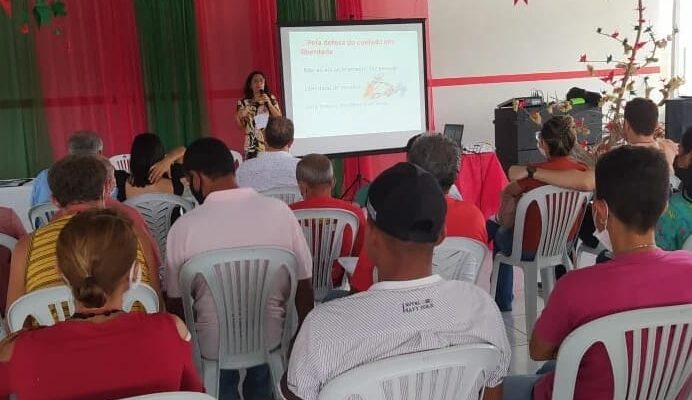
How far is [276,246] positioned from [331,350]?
0.91 meters

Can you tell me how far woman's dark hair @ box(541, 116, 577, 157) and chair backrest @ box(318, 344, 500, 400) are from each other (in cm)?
206

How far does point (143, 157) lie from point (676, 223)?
242 centimetres

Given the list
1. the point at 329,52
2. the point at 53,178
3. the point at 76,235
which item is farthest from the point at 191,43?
the point at 76,235

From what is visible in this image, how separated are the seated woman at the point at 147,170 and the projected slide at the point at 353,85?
2.18 meters

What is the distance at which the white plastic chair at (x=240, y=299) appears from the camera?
2084 mm

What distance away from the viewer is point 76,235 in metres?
1.37

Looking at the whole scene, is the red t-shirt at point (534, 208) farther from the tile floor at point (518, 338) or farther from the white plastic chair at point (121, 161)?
the white plastic chair at point (121, 161)

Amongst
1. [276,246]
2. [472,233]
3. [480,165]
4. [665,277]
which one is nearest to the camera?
[665,277]

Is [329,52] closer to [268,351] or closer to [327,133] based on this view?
[327,133]

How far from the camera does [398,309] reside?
4.35ft

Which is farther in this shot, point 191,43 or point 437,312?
point 191,43

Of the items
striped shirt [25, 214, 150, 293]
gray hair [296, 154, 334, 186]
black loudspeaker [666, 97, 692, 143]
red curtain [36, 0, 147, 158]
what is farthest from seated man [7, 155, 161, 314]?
black loudspeaker [666, 97, 692, 143]

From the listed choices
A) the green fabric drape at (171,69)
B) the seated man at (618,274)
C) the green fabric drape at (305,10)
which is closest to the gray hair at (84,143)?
the green fabric drape at (171,69)

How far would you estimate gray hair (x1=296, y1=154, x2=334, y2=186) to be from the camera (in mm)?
2832
